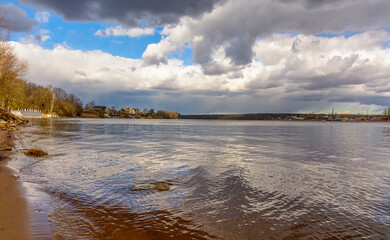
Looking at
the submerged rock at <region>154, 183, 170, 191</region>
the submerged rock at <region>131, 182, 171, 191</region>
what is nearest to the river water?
the submerged rock at <region>131, 182, 171, 191</region>

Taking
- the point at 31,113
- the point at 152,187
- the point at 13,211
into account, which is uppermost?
the point at 31,113

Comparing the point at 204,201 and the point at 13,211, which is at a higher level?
the point at 13,211

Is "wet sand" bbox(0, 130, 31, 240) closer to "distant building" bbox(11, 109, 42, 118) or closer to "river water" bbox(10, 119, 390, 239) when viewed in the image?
"river water" bbox(10, 119, 390, 239)

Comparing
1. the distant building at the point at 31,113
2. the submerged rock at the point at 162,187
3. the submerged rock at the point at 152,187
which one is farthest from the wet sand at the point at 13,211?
the distant building at the point at 31,113

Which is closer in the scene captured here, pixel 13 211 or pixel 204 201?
pixel 13 211

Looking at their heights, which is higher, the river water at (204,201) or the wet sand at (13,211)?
the wet sand at (13,211)

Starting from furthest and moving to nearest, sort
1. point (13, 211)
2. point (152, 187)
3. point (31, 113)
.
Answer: point (31, 113), point (152, 187), point (13, 211)

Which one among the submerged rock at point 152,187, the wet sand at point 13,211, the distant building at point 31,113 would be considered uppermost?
the distant building at point 31,113

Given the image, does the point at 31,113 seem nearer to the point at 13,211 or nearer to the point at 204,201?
the point at 13,211

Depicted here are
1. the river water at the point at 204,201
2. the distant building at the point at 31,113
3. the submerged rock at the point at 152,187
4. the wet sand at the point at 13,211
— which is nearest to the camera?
the wet sand at the point at 13,211

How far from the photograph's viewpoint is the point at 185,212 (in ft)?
26.0

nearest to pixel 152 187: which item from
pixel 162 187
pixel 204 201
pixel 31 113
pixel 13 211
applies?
pixel 162 187

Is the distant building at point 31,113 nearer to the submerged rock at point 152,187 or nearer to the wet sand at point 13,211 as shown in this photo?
the wet sand at point 13,211

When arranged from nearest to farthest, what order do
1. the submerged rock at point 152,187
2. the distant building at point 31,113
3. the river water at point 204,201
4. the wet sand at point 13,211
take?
the wet sand at point 13,211 < the river water at point 204,201 < the submerged rock at point 152,187 < the distant building at point 31,113
